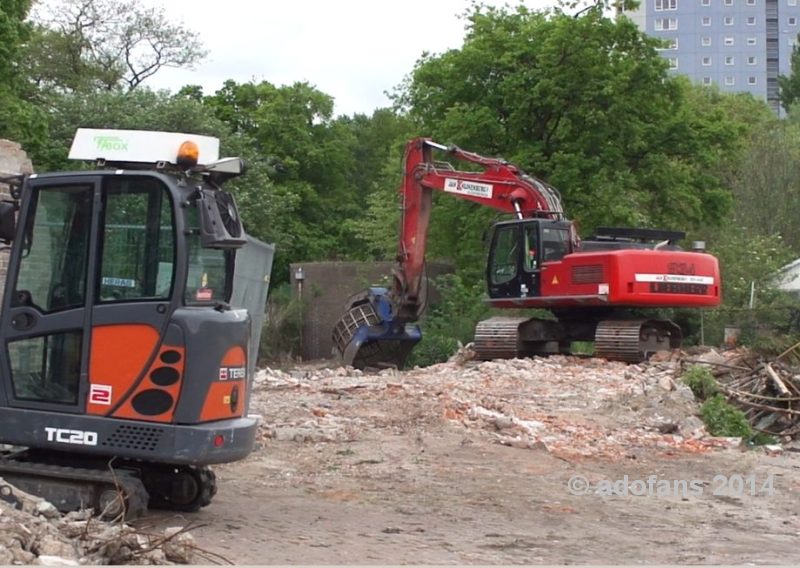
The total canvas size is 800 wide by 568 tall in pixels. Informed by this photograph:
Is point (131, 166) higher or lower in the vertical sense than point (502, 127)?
lower

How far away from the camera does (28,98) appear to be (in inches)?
1448

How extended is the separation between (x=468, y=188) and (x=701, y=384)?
7.27 metres

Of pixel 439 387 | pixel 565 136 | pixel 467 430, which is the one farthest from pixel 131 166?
pixel 565 136

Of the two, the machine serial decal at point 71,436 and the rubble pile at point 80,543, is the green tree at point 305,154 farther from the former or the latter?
the rubble pile at point 80,543

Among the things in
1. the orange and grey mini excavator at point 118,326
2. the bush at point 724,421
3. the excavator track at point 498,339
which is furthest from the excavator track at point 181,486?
the excavator track at point 498,339

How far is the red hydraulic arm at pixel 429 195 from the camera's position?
2219 cm

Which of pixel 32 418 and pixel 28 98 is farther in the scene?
pixel 28 98

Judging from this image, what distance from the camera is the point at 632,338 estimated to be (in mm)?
20828

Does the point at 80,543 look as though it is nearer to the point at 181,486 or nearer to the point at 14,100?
the point at 181,486

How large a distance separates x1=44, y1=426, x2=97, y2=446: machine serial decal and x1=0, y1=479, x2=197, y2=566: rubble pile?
0.92 m

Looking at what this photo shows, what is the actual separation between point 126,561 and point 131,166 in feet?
9.75

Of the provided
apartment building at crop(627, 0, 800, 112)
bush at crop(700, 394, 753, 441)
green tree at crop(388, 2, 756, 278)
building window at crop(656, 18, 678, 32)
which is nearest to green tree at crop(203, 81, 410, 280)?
green tree at crop(388, 2, 756, 278)

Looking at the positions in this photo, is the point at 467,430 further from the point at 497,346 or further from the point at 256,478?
the point at 497,346

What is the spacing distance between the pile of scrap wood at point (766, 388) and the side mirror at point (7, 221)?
11.0 m
